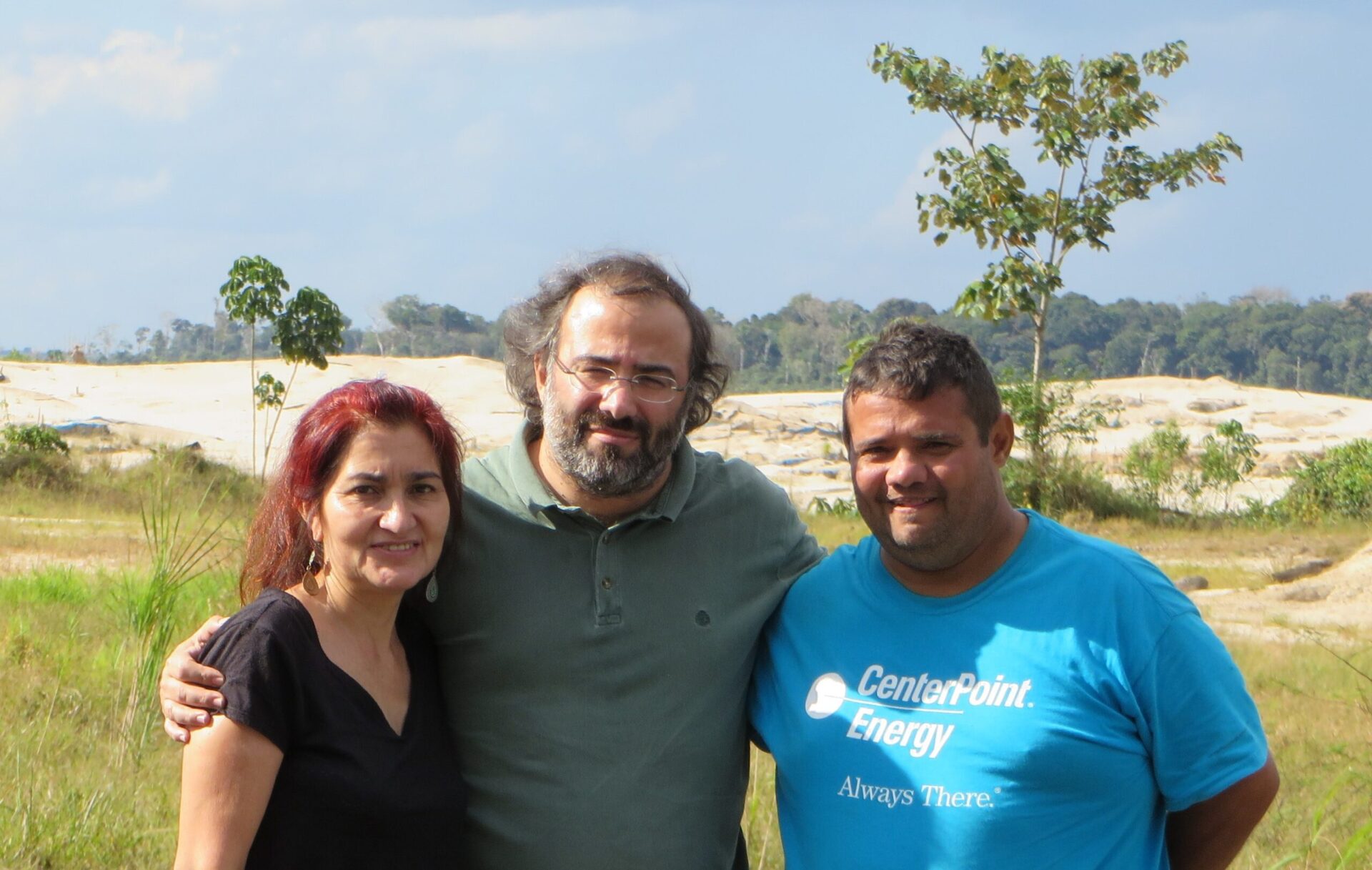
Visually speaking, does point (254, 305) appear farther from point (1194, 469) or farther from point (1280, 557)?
point (1194, 469)

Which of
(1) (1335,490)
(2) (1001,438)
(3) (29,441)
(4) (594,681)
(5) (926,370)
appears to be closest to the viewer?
(5) (926,370)

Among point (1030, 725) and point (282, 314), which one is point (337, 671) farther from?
point (282, 314)

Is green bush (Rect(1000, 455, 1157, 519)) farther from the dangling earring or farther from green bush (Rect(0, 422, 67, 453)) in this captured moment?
the dangling earring

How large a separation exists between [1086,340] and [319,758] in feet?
293

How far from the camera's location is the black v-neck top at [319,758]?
2.50m

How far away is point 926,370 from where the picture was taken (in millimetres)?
2729

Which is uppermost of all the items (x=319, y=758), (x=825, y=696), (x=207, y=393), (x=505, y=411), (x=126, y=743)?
(x=825, y=696)

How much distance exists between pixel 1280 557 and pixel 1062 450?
5.99 m

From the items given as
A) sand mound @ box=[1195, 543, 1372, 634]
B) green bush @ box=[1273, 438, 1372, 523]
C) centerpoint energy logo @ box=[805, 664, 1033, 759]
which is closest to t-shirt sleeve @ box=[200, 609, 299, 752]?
centerpoint energy logo @ box=[805, 664, 1033, 759]

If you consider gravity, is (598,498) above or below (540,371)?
below

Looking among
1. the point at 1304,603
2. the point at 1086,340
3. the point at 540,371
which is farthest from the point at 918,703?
the point at 1086,340

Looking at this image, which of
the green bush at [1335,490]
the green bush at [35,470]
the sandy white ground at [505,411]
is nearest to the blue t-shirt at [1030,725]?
the green bush at [35,470]

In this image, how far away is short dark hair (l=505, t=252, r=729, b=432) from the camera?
11.0 ft

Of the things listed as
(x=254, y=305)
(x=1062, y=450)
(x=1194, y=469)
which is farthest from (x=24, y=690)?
(x=1194, y=469)
